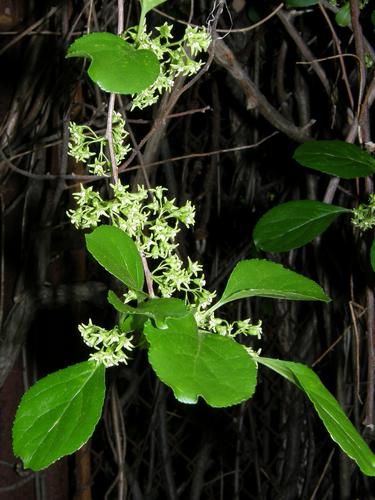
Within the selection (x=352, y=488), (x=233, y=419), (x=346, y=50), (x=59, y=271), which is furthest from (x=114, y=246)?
(x=233, y=419)

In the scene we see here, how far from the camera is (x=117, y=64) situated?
47cm

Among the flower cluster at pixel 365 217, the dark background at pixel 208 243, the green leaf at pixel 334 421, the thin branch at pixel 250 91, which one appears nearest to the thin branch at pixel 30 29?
the dark background at pixel 208 243

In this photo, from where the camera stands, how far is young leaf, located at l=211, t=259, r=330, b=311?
1.62ft

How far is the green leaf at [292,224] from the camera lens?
3.17 feet

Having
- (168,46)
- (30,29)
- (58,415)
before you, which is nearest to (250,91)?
(30,29)

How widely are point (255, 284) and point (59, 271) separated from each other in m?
0.88

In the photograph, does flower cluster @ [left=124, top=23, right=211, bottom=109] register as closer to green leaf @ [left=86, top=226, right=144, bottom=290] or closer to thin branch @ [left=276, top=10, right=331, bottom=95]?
green leaf @ [left=86, top=226, right=144, bottom=290]

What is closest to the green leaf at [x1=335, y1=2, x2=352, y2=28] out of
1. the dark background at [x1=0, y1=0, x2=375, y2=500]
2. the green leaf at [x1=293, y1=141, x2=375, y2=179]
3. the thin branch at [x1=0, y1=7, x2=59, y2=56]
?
the dark background at [x1=0, y1=0, x2=375, y2=500]

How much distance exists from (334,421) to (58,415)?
21cm

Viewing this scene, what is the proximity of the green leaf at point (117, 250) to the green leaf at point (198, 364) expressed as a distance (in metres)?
0.07

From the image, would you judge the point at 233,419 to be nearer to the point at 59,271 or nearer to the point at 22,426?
the point at 59,271

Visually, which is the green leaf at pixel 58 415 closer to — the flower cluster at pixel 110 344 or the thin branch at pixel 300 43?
the flower cluster at pixel 110 344

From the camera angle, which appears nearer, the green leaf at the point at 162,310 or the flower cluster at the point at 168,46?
the green leaf at the point at 162,310

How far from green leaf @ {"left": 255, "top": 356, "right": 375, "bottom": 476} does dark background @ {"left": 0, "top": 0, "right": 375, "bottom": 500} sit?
16.9 inches
